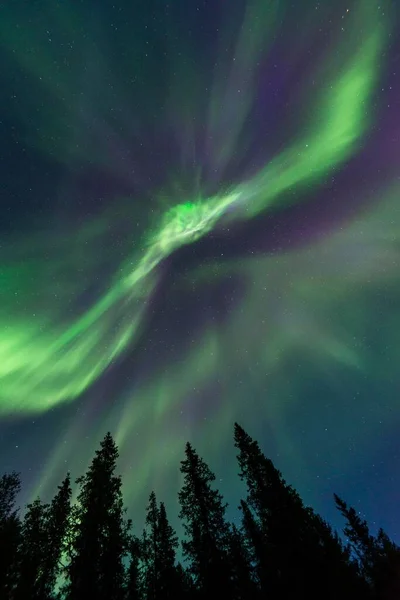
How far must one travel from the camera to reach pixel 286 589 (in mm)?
17281

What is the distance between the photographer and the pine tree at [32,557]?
61.2ft

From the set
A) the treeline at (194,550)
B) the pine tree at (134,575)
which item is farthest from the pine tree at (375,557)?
the pine tree at (134,575)

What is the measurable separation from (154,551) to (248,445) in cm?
1489

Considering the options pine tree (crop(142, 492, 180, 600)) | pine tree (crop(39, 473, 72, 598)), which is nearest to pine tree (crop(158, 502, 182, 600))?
pine tree (crop(142, 492, 180, 600))

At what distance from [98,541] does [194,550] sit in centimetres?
706

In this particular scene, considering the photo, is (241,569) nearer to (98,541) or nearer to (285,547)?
(285,547)

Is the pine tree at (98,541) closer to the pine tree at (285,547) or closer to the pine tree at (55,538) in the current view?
the pine tree at (55,538)

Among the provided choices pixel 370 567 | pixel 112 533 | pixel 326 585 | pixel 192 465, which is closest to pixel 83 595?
pixel 112 533

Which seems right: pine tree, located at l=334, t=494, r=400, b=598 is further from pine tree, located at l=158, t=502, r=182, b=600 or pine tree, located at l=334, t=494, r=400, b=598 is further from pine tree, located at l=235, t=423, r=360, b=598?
pine tree, located at l=158, t=502, r=182, b=600

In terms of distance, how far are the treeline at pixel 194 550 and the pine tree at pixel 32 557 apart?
0.19 feet

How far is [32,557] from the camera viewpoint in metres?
19.8

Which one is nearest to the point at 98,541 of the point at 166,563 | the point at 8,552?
the point at 8,552

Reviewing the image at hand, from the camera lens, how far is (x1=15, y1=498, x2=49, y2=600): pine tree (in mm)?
18641

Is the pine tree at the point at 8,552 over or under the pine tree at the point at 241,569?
over
